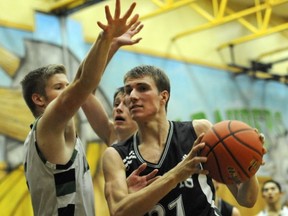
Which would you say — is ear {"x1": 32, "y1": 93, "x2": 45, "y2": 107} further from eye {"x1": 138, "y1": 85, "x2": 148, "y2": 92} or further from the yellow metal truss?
the yellow metal truss

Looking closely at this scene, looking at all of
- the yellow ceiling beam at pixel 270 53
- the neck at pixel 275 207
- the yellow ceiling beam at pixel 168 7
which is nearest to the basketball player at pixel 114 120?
the neck at pixel 275 207

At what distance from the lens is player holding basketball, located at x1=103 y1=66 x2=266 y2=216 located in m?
3.60

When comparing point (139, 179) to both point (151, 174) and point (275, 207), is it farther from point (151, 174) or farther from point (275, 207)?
point (275, 207)

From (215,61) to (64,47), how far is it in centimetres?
443

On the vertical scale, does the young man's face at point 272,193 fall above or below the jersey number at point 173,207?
below

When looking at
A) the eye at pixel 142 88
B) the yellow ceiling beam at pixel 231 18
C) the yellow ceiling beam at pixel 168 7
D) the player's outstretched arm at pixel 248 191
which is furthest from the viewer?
the yellow ceiling beam at pixel 231 18

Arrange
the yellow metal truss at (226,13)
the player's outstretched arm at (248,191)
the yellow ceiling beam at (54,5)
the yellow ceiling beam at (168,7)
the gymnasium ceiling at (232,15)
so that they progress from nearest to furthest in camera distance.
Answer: the player's outstretched arm at (248,191), the yellow ceiling beam at (54,5), the gymnasium ceiling at (232,15), the yellow ceiling beam at (168,7), the yellow metal truss at (226,13)

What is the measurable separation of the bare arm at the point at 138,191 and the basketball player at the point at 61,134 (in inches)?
6.8

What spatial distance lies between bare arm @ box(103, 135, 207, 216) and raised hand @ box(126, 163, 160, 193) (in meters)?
0.05

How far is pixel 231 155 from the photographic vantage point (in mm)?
3580

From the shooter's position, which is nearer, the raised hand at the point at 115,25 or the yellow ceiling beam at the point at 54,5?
the raised hand at the point at 115,25

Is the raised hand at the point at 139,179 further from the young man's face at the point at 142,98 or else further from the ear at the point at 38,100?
the ear at the point at 38,100

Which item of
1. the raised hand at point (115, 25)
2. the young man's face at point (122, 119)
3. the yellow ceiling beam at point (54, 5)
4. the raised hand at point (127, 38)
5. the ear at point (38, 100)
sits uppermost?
the yellow ceiling beam at point (54, 5)

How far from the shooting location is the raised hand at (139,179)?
375 centimetres
